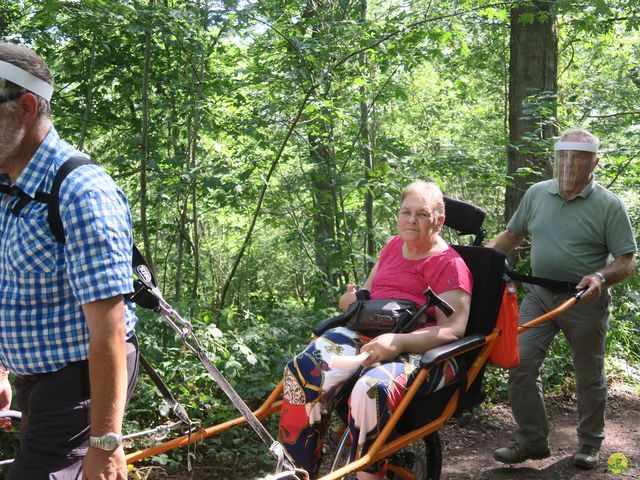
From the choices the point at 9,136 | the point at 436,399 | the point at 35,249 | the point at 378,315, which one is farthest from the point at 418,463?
the point at 9,136

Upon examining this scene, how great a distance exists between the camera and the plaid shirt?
195 cm

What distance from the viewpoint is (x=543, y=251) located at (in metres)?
4.88

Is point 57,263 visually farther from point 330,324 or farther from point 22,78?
point 330,324

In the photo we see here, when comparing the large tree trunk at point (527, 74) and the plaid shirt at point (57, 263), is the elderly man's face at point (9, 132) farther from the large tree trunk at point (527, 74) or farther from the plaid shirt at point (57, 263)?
the large tree trunk at point (527, 74)

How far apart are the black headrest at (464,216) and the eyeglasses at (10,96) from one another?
287cm

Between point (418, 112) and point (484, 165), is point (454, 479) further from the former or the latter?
point (418, 112)

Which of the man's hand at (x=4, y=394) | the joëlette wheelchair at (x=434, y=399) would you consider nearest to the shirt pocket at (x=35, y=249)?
the man's hand at (x=4, y=394)

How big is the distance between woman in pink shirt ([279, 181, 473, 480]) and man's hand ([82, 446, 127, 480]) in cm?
143

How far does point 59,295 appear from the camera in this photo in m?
2.03

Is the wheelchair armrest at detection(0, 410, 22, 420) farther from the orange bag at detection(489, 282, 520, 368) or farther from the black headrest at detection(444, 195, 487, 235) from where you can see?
the black headrest at detection(444, 195, 487, 235)

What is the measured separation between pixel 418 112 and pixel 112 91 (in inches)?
298

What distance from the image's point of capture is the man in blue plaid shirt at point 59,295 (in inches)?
76.5

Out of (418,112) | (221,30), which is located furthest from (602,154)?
(418,112)

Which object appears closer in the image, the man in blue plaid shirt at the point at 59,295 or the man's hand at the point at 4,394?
the man in blue plaid shirt at the point at 59,295
